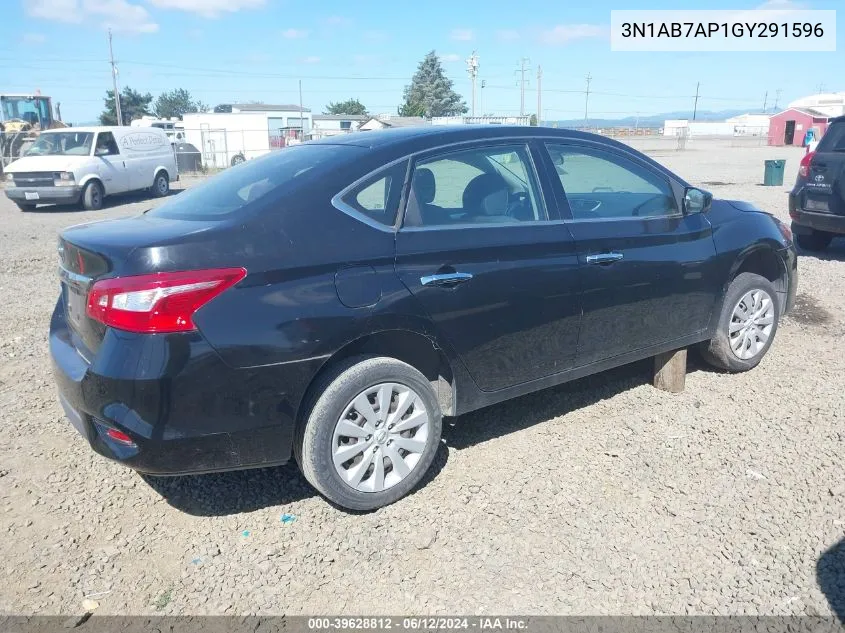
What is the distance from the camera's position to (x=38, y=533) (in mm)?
3254

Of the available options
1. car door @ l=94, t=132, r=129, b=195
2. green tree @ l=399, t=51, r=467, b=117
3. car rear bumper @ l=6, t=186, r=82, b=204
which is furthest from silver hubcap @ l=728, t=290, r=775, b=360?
green tree @ l=399, t=51, r=467, b=117

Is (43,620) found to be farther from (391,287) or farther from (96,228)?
(391,287)

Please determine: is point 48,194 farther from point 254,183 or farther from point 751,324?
point 751,324

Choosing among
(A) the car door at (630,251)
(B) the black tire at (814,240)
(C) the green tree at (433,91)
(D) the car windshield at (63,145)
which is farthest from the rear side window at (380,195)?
(C) the green tree at (433,91)

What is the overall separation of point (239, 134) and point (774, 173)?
35348mm

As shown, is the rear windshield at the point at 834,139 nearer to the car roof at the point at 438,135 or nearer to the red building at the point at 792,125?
the car roof at the point at 438,135

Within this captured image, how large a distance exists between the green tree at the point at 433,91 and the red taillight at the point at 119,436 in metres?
109

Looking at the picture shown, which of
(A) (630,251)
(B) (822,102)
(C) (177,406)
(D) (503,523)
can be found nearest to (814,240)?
(A) (630,251)

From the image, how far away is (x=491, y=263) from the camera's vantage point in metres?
3.55

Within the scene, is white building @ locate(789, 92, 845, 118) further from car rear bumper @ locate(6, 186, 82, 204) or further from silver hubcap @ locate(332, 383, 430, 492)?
silver hubcap @ locate(332, 383, 430, 492)

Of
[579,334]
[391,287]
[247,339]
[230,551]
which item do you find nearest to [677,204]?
[579,334]

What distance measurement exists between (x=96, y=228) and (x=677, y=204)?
337 centimetres

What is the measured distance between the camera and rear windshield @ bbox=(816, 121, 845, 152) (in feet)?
28.3

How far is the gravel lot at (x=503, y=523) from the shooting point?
2844 millimetres
